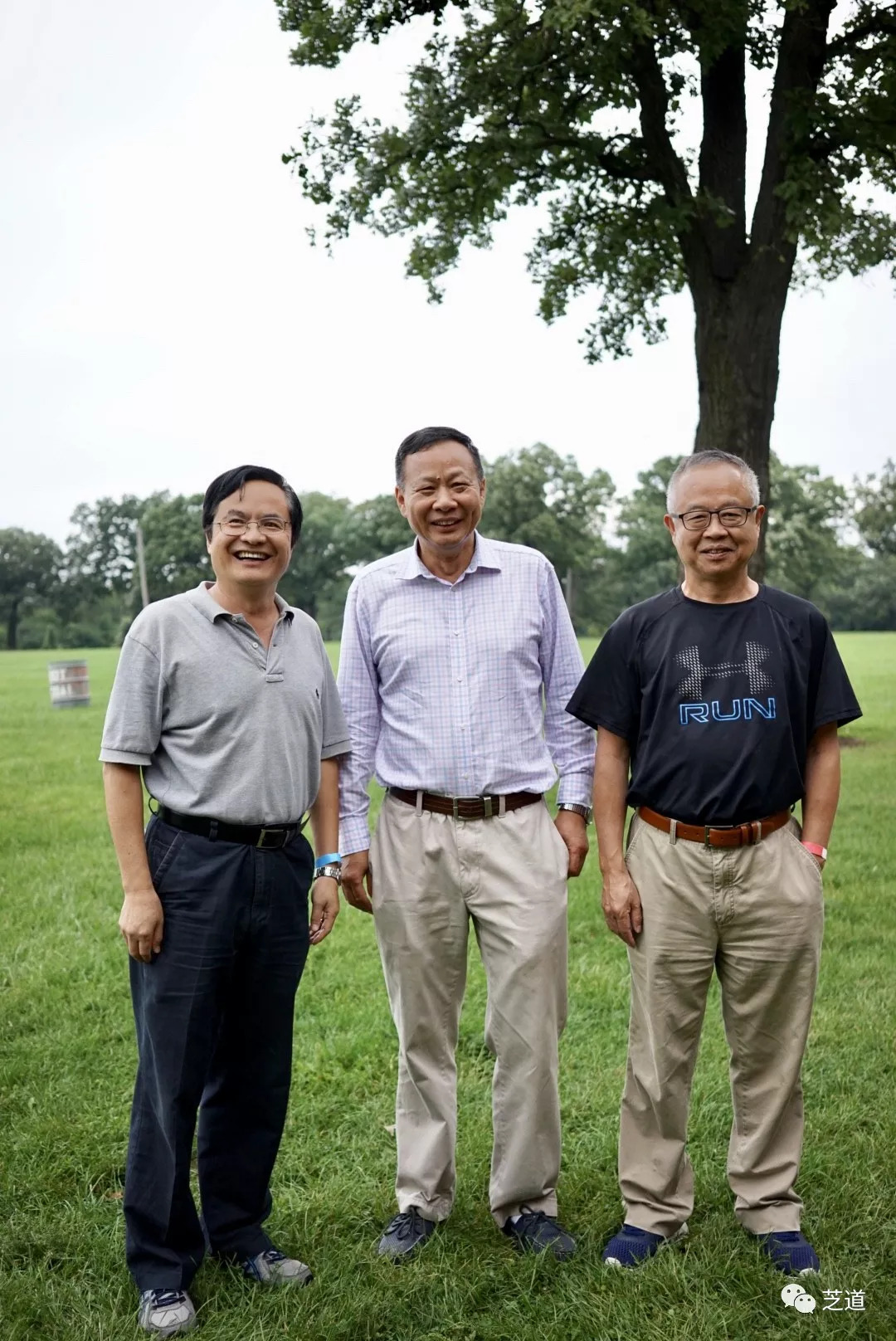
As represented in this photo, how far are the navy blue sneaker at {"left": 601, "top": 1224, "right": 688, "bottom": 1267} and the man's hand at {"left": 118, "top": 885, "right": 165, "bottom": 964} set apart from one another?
5.35 feet

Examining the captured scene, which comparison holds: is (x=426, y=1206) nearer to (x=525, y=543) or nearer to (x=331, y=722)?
(x=331, y=722)

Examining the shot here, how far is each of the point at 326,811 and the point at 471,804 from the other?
0.44m

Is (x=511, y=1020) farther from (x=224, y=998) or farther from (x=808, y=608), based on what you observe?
(x=808, y=608)

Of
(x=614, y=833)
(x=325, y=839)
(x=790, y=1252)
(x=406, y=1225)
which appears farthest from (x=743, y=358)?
(x=406, y=1225)

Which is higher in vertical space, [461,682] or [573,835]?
[461,682]

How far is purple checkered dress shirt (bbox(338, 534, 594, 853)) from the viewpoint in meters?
3.62

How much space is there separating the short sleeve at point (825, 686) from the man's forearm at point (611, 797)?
57 cm

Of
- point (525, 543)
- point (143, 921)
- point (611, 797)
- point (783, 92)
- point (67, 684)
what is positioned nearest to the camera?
point (143, 921)

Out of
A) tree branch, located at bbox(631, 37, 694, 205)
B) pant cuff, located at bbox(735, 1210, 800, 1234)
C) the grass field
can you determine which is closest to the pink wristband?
pant cuff, located at bbox(735, 1210, 800, 1234)

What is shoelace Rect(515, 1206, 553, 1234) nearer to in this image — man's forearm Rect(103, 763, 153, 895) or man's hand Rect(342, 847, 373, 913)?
man's hand Rect(342, 847, 373, 913)

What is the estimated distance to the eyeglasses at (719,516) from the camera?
3383 mm

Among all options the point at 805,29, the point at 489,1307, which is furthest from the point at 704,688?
the point at 805,29

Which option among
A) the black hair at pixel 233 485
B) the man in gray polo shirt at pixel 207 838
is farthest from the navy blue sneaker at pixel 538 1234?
the black hair at pixel 233 485

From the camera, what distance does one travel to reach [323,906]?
3.59 meters
